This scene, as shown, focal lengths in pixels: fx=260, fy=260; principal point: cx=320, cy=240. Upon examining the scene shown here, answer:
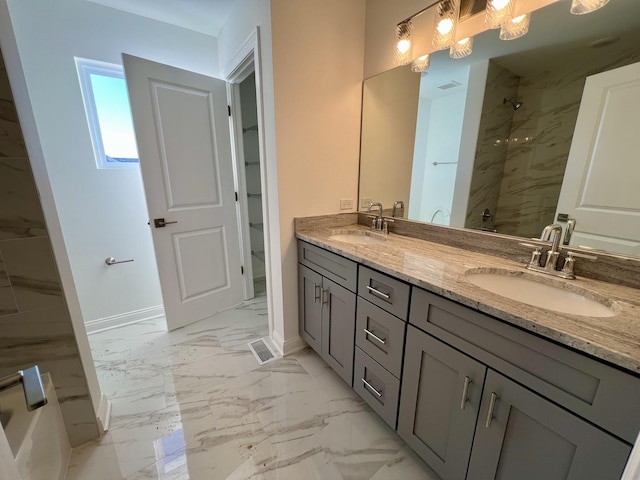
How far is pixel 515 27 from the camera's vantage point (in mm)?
1135

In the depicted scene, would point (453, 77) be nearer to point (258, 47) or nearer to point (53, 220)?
point (258, 47)

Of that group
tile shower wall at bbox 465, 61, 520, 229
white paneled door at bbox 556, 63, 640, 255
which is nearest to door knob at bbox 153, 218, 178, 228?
tile shower wall at bbox 465, 61, 520, 229

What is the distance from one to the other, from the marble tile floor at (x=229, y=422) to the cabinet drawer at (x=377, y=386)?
0.16 metres

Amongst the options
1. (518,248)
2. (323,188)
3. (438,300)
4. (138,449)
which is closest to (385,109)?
(323,188)

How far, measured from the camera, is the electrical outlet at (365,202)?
6.40ft

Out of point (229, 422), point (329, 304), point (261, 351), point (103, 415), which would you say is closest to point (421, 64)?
point (329, 304)

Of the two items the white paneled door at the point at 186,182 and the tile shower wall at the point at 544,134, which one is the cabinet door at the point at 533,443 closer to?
the tile shower wall at the point at 544,134

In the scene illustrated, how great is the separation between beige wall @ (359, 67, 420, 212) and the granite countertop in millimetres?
484

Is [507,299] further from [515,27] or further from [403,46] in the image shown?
[403,46]

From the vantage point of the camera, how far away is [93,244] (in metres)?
2.00

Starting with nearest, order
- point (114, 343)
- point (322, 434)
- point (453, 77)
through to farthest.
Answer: point (322, 434), point (453, 77), point (114, 343)

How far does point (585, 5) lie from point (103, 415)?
9.13 feet

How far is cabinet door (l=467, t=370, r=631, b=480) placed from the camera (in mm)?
631

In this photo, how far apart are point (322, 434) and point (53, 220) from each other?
1566 mm
